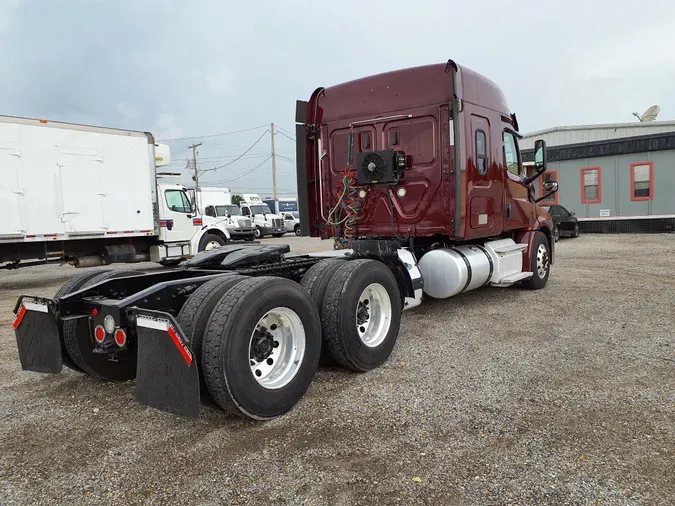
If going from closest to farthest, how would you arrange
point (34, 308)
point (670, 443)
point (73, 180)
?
point (670, 443), point (34, 308), point (73, 180)

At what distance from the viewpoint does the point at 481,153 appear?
6.60 meters

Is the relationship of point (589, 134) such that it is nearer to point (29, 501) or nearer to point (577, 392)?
point (577, 392)

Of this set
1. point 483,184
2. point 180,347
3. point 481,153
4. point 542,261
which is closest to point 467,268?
point 483,184

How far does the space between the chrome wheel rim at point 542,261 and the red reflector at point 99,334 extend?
6846 millimetres

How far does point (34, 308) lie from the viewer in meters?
3.68

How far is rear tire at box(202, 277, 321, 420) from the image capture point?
308cm

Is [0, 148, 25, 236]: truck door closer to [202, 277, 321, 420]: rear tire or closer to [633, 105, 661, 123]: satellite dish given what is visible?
[202, 277, 321, 420]: rear tire

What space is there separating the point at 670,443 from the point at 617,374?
1.28 m

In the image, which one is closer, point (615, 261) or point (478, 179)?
point (478, 179)

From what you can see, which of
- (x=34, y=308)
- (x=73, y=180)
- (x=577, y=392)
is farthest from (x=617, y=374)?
(x=73, y=180)

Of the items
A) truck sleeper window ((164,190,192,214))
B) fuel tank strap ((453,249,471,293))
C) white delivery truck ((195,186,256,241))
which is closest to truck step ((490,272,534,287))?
fuel tank strap ((453,249,471,293))

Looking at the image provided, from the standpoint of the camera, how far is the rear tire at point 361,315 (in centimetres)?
412

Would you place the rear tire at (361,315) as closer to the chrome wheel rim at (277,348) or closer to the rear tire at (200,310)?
the chrome wheel rim at (277,348)

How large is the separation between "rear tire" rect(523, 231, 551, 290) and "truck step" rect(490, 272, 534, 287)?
0.17m
